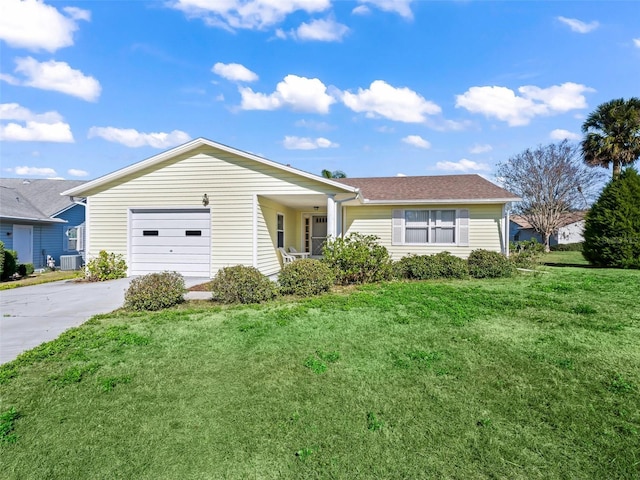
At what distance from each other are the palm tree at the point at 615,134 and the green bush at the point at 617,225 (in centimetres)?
997

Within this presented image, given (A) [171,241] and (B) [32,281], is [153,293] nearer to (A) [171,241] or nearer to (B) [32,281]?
(A) [171,241]

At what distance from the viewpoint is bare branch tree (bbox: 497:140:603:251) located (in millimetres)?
28766

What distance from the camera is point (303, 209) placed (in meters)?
16.1

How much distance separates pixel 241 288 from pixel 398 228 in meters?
8.58

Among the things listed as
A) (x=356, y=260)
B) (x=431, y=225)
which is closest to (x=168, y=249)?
(x=356, y=260)

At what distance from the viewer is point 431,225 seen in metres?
14.1

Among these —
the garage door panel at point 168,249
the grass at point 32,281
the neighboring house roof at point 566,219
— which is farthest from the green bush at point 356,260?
the neighboring house roof at point 566,219

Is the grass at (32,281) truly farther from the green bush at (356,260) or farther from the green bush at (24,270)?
the green bush at (356,260)

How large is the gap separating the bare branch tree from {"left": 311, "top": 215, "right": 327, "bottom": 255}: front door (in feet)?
72.5

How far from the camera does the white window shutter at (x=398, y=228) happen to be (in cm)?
1425

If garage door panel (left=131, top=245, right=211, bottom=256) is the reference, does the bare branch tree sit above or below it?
above

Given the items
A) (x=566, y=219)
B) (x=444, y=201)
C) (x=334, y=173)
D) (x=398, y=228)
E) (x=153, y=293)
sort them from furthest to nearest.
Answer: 1. (x=566, y=219)
2. (x=334, y=173)
3. (x=398, y=228)
4. (x=444, y=201)
5. (x=153, y=293)

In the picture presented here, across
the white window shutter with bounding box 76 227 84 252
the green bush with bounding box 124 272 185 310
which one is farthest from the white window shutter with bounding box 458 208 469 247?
the white window shutter with bounding box 76 227 84 252

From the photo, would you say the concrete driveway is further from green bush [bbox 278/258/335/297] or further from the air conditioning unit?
the air conditioning unit
